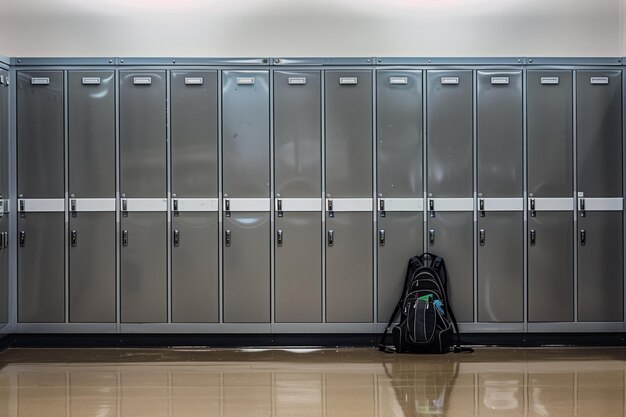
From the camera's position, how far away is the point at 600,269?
19.0 feet

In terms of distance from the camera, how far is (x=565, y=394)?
14.6ft

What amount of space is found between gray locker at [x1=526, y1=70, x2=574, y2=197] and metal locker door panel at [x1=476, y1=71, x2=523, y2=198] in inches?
3.5

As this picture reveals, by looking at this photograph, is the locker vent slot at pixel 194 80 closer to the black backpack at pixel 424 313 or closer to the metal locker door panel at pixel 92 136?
the metal locker door panel at pixel 92 136

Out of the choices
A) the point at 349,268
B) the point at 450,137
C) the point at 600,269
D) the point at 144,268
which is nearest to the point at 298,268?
the point at 349,268

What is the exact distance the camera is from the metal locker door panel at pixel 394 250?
574cm

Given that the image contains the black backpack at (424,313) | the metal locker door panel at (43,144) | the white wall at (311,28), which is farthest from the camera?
the white wall at (311,28)

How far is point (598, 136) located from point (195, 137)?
10.1 ft

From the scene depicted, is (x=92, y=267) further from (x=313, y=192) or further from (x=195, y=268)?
(x=313, y=192)

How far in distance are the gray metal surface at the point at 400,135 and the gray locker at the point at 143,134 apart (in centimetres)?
165

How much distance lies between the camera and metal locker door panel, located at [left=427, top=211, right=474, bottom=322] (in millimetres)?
5750

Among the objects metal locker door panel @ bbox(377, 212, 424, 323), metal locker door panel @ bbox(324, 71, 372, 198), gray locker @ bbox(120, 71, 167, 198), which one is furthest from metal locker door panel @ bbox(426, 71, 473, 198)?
gray locker @ bbox(120, 71, 167, 198)

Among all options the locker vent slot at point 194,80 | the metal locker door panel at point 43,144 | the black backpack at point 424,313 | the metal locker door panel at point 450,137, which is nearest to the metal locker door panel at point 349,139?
the metal locker door panel at point 450,137

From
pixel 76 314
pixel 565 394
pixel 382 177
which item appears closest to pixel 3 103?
pixel 76 314

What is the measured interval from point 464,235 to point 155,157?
2.43m
